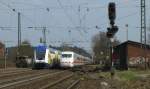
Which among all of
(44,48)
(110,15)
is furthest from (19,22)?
(110,15)

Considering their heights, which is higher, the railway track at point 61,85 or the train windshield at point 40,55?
the train windshield at point 40,55

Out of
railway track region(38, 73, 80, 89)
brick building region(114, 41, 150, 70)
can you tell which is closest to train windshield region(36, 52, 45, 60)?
brick building region(114, 41, 150, 70)

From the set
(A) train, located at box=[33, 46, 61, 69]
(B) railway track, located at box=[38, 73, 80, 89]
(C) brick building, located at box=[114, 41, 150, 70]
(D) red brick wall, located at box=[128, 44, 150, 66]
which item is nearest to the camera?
(B) railway track, located at box=[38, 73, 80, 89]

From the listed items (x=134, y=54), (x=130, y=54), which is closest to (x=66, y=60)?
(x=130, y=54)

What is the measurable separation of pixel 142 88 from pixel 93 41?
118040 mm

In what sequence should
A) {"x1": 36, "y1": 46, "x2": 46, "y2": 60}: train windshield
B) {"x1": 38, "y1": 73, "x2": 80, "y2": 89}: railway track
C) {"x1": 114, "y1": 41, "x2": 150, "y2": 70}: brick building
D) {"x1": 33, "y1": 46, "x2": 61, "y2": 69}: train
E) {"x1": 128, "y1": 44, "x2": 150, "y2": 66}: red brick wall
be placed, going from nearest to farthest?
{"x1": 38, "y1": 73, "x2": 80, "y2": 89}: railway track
{"x1": 33, "y1": 46, "x2": 61, "y2": 69}: train
{"x1": 36, "y1": 46, "x2": 46, "y2": 60}: train windshield
{"x1": 114, "y1": 41, "x2": 150, "y2": 70}: brick building
{"x1": 128, "y1": 44, "x2": 150, "y2": 66}: red brick wall

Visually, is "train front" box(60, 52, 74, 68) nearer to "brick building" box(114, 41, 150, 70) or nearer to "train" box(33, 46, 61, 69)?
"train" box(33, 46, 61, 69)

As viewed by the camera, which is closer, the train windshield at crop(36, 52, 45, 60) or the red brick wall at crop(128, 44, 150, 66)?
the train windshield at crop(36, 52, 45, 60)

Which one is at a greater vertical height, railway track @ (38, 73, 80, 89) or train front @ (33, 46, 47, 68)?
train front @ (33, 46, 47, 68)

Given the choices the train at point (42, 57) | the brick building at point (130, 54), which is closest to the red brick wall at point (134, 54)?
the brick building at point (130, 54)

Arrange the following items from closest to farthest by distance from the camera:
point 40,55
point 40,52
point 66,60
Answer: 1. point 40,52
2. point 40,55
3. point 66,60

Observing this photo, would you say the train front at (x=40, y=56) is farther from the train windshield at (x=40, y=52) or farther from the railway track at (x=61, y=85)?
the railway track at (x=61, y=85)

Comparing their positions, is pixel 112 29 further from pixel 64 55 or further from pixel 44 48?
pixel 64 55

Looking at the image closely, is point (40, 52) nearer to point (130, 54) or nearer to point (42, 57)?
point (42, 57)
